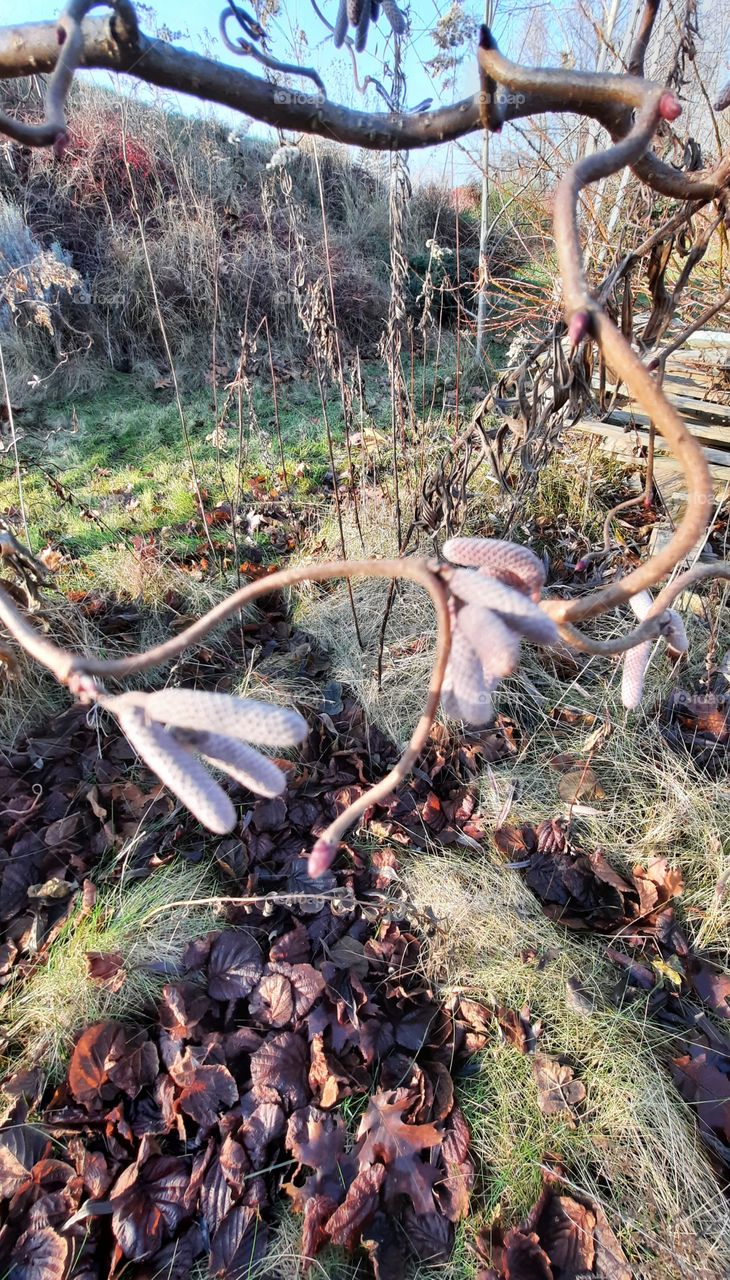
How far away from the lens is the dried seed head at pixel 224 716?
0.38m

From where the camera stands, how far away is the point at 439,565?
42cm

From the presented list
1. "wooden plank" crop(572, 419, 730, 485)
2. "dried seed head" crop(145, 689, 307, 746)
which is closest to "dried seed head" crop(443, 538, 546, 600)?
"dried seed head" crop(145, 689, 307, 746)

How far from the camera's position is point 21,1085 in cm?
122

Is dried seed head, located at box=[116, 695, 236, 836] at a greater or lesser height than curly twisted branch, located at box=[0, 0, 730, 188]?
lesser

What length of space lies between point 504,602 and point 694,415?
328 cm

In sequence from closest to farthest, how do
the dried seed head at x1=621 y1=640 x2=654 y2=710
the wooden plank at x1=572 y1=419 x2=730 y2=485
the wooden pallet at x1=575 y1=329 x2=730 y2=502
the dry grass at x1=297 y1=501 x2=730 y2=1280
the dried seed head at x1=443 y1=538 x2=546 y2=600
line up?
the dried seed head at x1=443 y1=538 x2=546 y2=600 < the dried seed head at x1=621 y1=640 x2=654 y2=710 < the dry grass at x1=297 y1=501 x2=730 y2=1280 < the wooden pallet at x1=575 y1=329 x2=730 y2=502 < the wooden plank at x1=572 y1=419 x2=730 y2=485

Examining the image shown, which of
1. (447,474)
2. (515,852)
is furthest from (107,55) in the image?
(515,852)

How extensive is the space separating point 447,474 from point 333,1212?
69.4 inches

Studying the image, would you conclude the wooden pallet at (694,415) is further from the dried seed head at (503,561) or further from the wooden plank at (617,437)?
the dried seed head at (503,561)

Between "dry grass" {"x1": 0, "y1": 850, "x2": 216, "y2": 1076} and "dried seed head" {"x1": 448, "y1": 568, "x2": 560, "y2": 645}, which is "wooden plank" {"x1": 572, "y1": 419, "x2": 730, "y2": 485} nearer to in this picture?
"dry grass" {"x1": 0, "y1": 850, "x2": 216, "y2": 1076}

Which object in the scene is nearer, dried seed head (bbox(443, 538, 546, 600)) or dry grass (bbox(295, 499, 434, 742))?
dried seed head (bbox(443, 538, 546, 600))

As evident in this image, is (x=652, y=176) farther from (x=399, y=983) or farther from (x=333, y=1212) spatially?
(x=333, y=1212)

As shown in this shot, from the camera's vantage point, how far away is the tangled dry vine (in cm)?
38

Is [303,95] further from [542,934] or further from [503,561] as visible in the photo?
[542,934]
